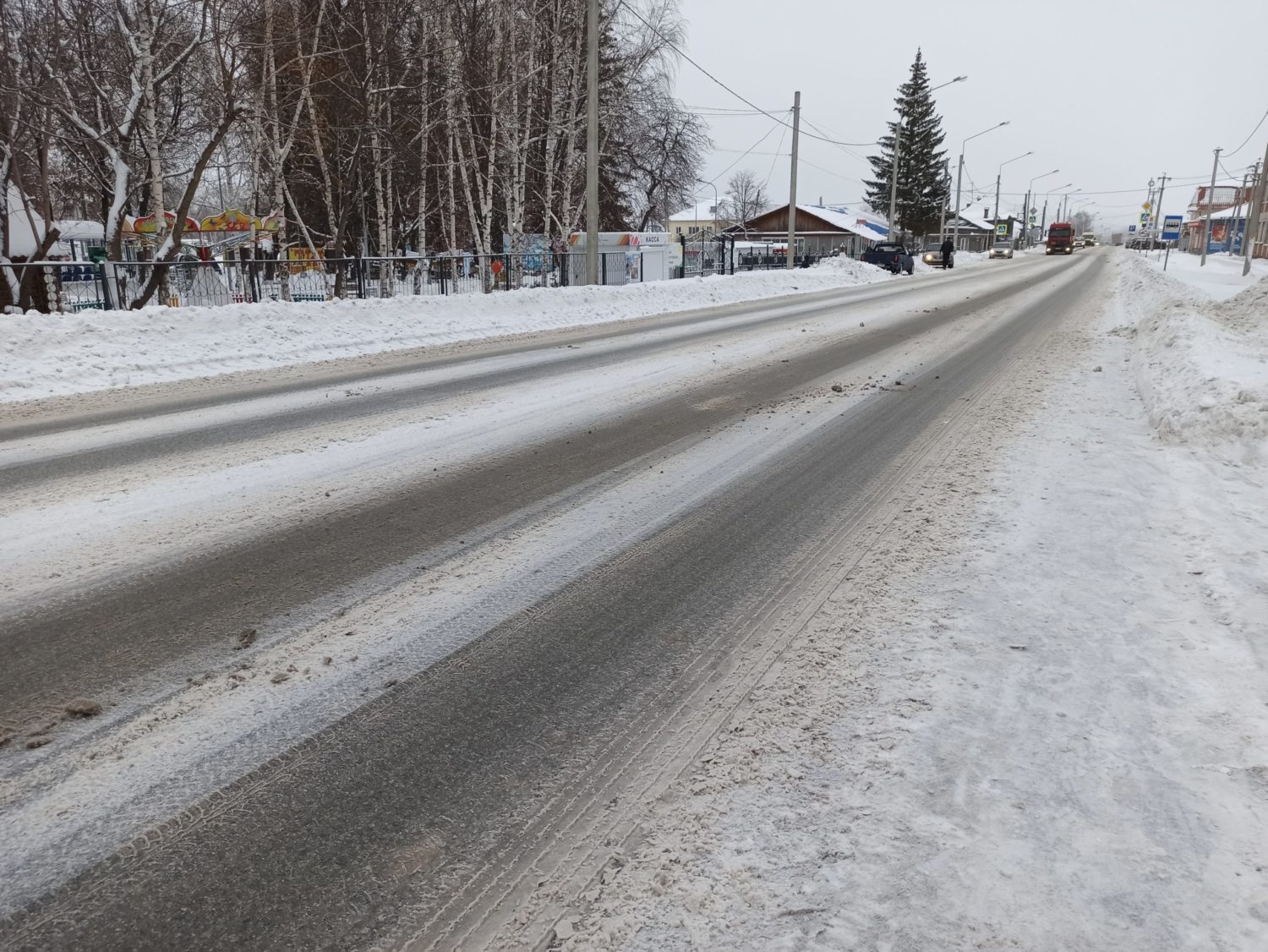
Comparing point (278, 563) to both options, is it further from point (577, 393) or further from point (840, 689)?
point (577, 393)

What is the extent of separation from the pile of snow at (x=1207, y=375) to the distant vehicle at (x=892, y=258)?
101 feet

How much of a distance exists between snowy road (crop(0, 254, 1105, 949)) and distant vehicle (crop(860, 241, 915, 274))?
133 feet

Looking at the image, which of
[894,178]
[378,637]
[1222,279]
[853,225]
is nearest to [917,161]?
[853,225]

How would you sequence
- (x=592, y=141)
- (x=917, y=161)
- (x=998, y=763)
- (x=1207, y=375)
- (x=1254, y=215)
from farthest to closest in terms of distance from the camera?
1. (x=917, y=161)
2. (x=1254, y=215)
3. (x=592, y=141)
4. (x=1207, y=375)
5. (x=998, y=763)

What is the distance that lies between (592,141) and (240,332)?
11.6m

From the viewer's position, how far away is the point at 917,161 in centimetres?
7875

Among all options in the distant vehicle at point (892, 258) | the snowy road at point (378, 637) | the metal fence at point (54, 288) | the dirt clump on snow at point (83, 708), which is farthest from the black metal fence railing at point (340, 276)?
the distant vehicle at point (892, 258)

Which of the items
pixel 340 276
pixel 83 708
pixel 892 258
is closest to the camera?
pixel 83 708

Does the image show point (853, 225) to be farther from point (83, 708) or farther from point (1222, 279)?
point (83, 708)

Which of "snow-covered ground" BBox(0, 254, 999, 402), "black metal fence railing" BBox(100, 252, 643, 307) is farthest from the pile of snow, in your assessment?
"black metal fence railing" BBox(100, 252, 643, 307)

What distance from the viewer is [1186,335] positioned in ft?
34.5

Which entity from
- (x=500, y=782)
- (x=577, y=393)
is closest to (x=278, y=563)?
(x=500, y=782)

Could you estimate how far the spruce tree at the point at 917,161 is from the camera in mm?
78438

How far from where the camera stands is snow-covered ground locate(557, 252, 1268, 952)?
2.02 m
